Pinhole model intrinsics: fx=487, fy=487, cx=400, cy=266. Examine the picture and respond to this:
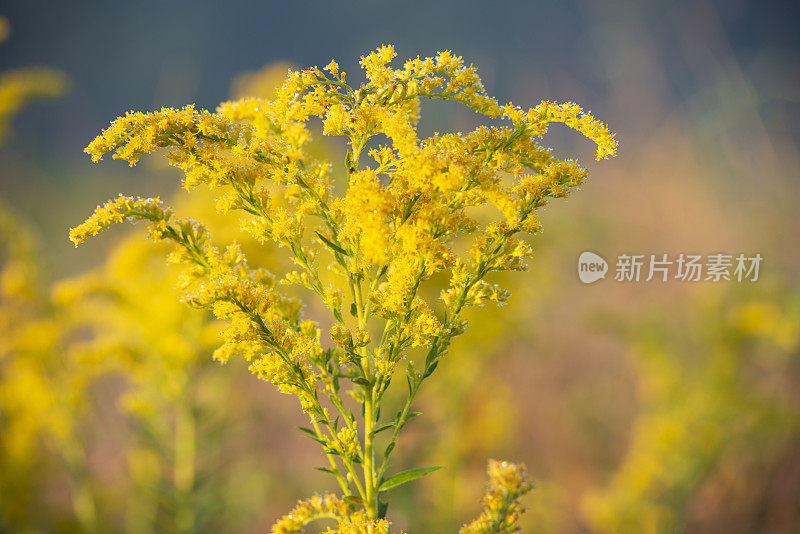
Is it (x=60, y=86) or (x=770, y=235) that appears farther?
(x=770, y=235)

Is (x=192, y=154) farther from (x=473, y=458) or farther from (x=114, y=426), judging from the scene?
(x=114, y=426)

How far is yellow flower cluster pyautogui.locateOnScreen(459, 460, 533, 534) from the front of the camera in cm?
161

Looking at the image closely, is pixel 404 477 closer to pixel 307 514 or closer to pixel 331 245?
pixel 307 514

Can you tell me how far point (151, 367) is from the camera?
4.37m

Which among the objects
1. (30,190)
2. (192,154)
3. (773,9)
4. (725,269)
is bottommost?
(192,154)

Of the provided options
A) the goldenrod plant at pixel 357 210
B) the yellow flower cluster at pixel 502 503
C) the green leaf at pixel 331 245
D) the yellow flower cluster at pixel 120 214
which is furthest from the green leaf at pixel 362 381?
the yellow flower cluster at pixel 120 214

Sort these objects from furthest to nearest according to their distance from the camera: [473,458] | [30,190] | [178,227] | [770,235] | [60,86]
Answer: [30,190]
[770,235]
[473,458]
[60,86]
[178,227]

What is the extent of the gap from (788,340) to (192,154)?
211 inches

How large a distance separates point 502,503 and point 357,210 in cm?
109


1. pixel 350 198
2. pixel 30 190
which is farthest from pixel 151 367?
pixel 30 190

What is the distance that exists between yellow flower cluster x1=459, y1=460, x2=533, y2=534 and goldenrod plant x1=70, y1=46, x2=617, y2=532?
0.01 metres

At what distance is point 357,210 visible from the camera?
4.62 feet

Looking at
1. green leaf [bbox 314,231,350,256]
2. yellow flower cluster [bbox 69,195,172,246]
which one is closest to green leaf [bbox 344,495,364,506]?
green leaf [bbox 314,231,350,256]

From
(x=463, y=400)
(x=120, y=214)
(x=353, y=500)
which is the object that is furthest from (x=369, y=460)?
(x=463, y=400)
